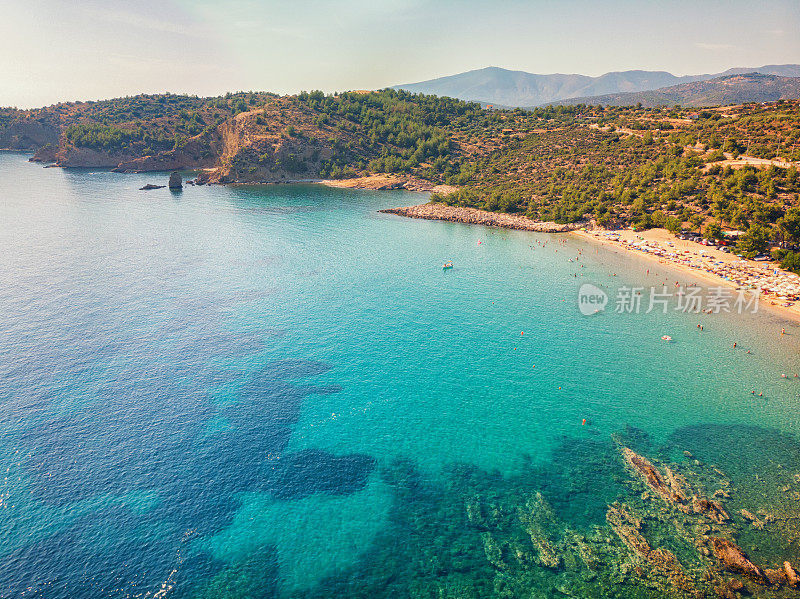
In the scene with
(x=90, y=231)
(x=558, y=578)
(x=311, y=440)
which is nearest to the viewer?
(x=558, y=578)

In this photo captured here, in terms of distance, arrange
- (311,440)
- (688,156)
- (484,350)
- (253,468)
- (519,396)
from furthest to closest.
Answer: (688,156)
(484,350)
(519,396)
(311,440)
(253,468)

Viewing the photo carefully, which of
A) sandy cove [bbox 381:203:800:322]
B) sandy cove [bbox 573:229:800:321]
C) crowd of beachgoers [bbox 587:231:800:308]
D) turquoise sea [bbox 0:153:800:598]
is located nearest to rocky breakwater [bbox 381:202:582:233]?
sandy cove [bbox 381:203:800:322]

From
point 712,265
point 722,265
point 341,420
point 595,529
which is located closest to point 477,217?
point 712,265

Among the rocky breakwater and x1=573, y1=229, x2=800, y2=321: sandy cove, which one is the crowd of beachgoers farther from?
the rocky breakwater

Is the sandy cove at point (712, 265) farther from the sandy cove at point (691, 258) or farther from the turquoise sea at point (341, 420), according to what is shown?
the turquoise sea at point (341, 420)

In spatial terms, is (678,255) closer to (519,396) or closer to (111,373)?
(519,396)

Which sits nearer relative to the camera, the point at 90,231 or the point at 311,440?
the point at 311,440

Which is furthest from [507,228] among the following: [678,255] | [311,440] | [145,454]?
[145,454]

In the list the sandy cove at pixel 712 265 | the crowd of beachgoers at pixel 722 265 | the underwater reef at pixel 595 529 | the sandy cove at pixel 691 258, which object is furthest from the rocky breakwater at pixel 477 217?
the underwater reef at pixel 595 529
